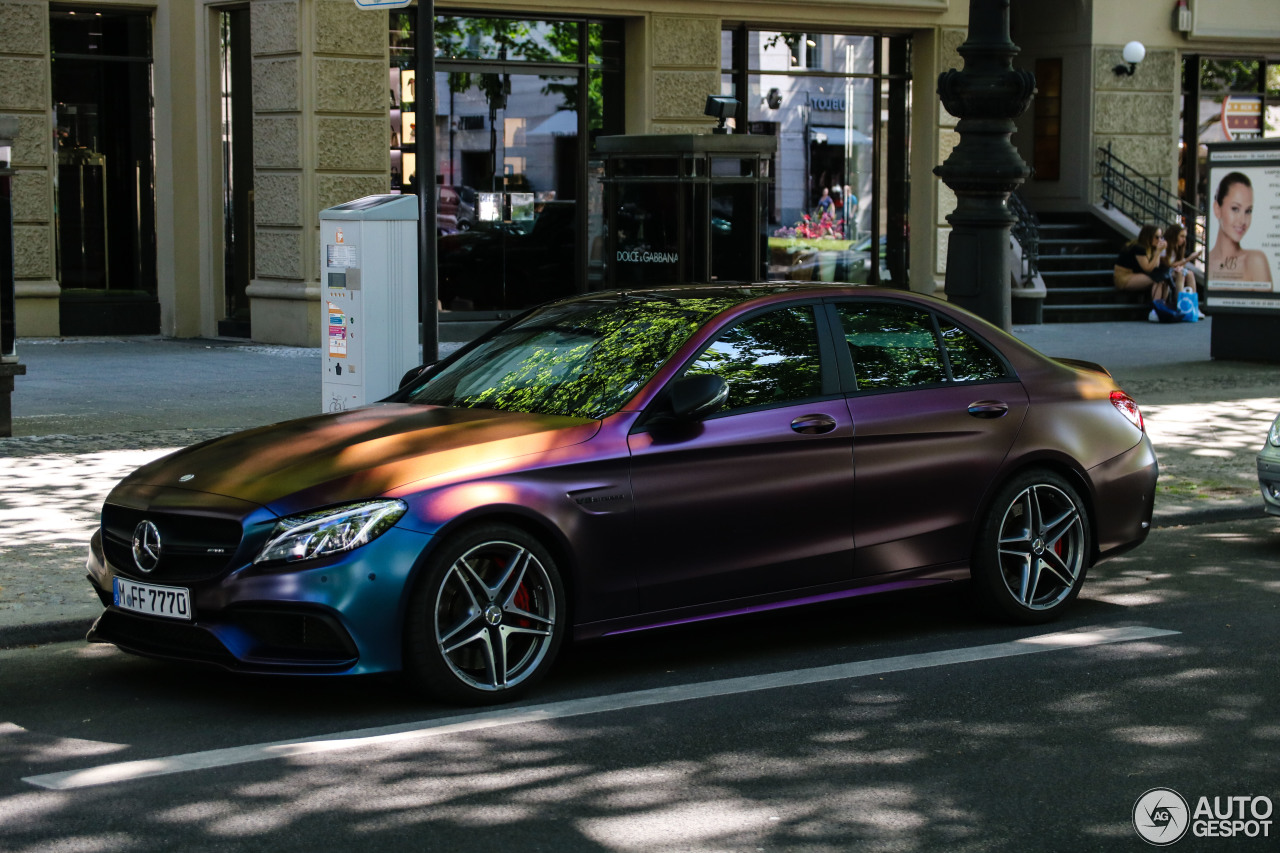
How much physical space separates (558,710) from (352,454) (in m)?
1.13

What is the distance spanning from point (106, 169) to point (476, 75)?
4.19m

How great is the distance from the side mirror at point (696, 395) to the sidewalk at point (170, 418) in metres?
2.70

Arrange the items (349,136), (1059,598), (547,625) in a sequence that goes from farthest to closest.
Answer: (349,136)
(1059,598)
(547,625)

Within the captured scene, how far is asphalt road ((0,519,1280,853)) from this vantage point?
4645mm

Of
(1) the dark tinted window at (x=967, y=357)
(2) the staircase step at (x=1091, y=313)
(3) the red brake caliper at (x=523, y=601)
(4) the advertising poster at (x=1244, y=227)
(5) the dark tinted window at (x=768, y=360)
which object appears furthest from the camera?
(2) the staircase step at (x=1091, y=313)

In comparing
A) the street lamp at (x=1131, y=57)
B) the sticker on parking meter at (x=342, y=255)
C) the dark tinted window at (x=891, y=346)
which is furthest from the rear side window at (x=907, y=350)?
the street lamp at (x=1131, y=57)

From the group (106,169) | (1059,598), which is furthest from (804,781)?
(106,169)

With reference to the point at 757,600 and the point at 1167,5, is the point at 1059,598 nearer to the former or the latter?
the point at 757,600

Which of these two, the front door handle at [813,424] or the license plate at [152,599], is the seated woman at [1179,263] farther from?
the license plate at [152,599]

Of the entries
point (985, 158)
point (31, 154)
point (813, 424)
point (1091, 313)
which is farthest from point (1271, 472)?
point (1091, 313)

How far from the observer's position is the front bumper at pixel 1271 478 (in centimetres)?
891

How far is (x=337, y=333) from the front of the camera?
10484mm

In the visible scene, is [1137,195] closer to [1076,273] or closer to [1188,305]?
[1076,273]

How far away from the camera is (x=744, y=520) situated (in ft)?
21.0
